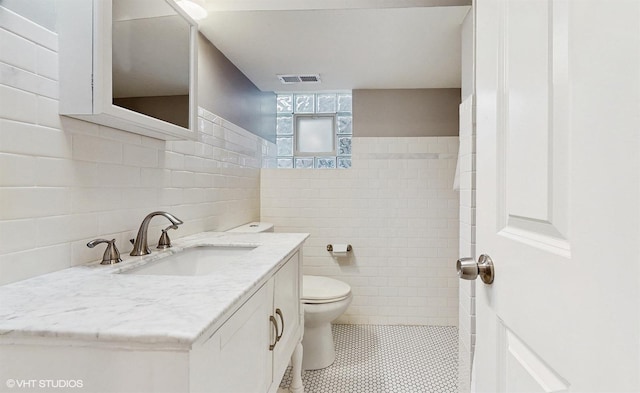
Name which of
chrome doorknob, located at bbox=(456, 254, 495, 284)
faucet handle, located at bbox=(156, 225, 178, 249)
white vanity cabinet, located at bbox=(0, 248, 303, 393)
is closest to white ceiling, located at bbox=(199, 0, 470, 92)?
faucet handle, located at bbox=(156, 225, 178, 249)

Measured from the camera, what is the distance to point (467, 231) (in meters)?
1.77

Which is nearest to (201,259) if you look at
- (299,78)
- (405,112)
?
(299,78)

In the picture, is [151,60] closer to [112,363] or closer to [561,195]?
[112,363]

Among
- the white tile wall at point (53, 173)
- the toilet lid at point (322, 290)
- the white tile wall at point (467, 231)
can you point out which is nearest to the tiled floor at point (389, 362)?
the white tile wall at point (467, 231)

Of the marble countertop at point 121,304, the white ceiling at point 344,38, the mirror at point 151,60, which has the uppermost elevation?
the white ceiling at point 344,38

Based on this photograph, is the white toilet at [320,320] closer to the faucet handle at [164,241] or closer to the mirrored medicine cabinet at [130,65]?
the faucet handle at [164,241]

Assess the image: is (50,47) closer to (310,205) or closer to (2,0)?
(2,0)

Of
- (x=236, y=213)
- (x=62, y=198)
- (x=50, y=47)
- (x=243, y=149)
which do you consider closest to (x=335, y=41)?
(x=243, y=149)

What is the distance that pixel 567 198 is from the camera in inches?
19.4

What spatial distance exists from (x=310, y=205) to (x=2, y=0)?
7.85ft

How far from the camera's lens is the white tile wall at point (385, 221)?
2.98 metres

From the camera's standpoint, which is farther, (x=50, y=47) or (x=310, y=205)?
(x=310, y=205)

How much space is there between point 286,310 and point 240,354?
1.89ft

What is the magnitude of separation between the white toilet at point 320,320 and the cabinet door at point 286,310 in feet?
1.22
